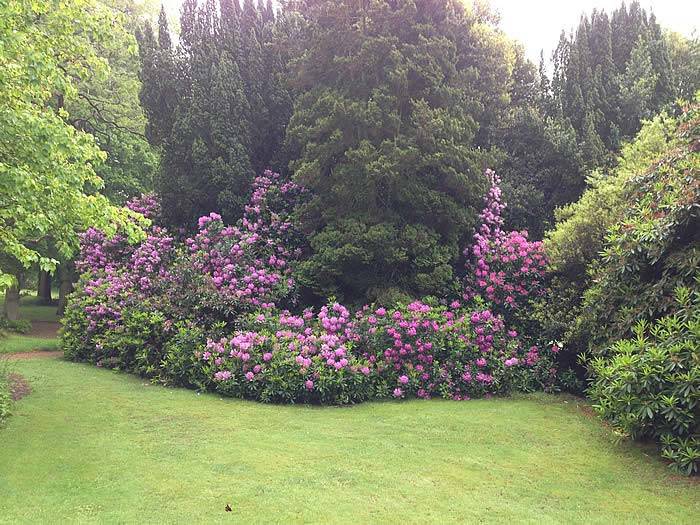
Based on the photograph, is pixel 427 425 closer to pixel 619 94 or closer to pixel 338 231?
pixel 338 231

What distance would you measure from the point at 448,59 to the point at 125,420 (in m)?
8.63

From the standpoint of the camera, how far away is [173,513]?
14.4 ft

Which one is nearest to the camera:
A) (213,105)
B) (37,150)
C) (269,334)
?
(37,150)

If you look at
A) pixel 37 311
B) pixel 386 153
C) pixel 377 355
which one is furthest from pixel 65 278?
pixel 377 355

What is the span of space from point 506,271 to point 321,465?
6.27 metres

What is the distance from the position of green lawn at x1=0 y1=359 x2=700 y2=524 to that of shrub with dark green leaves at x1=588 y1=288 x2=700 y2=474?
306mm

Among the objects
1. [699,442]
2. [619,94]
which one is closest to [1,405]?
[699,442]

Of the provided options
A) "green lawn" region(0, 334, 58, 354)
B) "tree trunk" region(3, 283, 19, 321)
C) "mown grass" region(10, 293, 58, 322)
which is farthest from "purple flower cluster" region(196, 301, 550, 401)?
"mown grass" region(10, 293, 58, 322)

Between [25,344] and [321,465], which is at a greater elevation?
[25,344]

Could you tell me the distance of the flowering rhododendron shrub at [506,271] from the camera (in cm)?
1048

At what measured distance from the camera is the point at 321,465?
5590 millimetres

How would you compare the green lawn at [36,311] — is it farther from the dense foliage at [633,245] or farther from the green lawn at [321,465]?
the dense foliage at [633,245]

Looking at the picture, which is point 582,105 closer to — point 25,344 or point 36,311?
point 25,344

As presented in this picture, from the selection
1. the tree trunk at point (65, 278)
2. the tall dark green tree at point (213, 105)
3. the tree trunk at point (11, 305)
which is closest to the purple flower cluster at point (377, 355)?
the tall dark green tree at point (213, 105)
